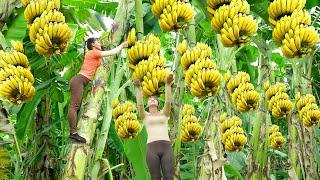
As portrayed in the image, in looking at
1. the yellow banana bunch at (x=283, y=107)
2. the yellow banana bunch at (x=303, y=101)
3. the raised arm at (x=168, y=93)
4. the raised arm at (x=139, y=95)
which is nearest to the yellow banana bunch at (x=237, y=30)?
the raised arm at (x=168, y=93)

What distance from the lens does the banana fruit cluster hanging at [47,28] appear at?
1.41 metres

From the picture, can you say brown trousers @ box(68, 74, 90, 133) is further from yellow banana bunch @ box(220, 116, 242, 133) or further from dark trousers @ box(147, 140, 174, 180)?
yellow banana bunch @ box(220, 116, 242, 133)

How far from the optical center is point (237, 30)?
4.66 ft

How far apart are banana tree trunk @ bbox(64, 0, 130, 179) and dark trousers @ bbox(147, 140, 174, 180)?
1.14ft

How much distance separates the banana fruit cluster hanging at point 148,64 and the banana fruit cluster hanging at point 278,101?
1639mm

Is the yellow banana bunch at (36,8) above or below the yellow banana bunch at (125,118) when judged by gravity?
above

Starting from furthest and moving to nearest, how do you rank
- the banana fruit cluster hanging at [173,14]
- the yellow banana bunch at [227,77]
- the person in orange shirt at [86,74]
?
the yellow banana bunch at [227,77]
the person in orange shirt at [86,74]
the banana fruit cluster hanging at [173,14]

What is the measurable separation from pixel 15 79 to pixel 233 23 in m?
0.70

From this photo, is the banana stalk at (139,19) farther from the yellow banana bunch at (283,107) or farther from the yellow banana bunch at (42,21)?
the yellow banana bunch at (283,107)

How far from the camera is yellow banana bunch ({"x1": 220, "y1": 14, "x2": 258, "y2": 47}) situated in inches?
56.2

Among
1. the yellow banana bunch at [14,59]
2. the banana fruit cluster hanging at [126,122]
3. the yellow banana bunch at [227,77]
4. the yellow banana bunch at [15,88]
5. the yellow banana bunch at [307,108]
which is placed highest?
the yellow banana bunch at [227,77]

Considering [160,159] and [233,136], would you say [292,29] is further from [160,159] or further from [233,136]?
[233,136]

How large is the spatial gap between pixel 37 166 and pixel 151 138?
129cm

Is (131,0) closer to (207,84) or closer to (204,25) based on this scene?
(207,84)
